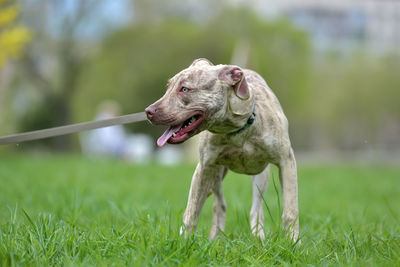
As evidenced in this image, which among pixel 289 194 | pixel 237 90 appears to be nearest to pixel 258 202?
pixel 289 194

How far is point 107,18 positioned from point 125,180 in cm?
2317

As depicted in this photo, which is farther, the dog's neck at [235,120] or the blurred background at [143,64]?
the blurred background at [143,64]

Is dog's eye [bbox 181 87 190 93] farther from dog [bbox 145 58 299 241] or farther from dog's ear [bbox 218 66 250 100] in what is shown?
dog's ear [bbox 218 66 250 100]

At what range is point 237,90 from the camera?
3.74 metres

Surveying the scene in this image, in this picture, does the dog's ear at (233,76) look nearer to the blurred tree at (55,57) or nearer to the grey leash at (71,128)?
the grey leash at (71,128)

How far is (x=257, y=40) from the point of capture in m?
39.0

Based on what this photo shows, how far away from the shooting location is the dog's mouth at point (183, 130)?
3510 millimetres

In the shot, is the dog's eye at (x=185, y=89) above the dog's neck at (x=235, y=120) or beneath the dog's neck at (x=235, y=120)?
above

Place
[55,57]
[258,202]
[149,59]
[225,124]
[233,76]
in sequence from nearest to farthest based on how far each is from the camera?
1. [233,76]
2. [225,124]
3. [258,202]
4. [55,57]
5. [149,59]

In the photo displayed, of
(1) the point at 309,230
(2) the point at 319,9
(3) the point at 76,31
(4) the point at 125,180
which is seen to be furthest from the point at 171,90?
(2) the point at 319,9

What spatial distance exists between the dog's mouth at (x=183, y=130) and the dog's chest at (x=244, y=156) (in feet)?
1.66

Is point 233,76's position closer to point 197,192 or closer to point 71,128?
point 197,192

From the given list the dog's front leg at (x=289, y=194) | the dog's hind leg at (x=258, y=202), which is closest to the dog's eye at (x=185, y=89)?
the dog's front leg at (x=289, y=194)

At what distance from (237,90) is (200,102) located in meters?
0.31
